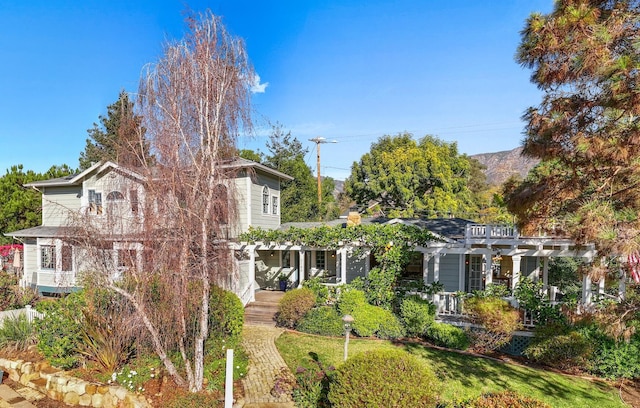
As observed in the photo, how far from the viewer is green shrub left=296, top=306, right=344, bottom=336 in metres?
10.7

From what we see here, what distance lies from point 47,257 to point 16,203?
416 inches

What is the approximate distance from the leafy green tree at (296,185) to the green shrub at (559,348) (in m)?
18.9

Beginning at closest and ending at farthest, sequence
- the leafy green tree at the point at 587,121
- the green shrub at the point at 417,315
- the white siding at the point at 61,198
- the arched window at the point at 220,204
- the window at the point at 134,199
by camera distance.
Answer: the leafy green tree at the point at 587,121, the window at the point at 134,199, the arched window at the point at 220,204, the green shrub at the point at 417,315, the white siding at the point at 61,198

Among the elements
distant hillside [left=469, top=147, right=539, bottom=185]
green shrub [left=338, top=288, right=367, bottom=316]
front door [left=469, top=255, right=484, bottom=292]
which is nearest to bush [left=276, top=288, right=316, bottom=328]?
green shrub [left=338, top=288, right=367, bottom=316]

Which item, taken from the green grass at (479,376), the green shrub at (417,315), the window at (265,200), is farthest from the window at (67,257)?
the window at (265,200)

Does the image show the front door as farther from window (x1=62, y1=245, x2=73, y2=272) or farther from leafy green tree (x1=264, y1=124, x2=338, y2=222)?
window (x1=62, y1=245, x2=73, y2=272)

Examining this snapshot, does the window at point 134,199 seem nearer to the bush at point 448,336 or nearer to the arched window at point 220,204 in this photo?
the arched window at point 220,204

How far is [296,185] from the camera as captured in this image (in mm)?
27625

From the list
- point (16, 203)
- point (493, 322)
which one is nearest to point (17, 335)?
point (493, 322)

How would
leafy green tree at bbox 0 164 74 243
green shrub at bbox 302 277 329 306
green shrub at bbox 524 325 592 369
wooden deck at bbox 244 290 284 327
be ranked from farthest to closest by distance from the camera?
leafy green tree at bbox 0 164 74 243, wooden deck at bbox 244 290 284 327, green shrub at bbox 302 277 329 306, green shrub at bbox 524 325 592 369

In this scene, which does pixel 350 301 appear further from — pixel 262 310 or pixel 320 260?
pixel 320 260

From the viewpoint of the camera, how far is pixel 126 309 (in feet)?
20.6

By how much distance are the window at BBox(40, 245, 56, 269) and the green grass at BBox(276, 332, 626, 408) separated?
44.2 feet

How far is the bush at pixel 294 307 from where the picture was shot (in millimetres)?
11211
